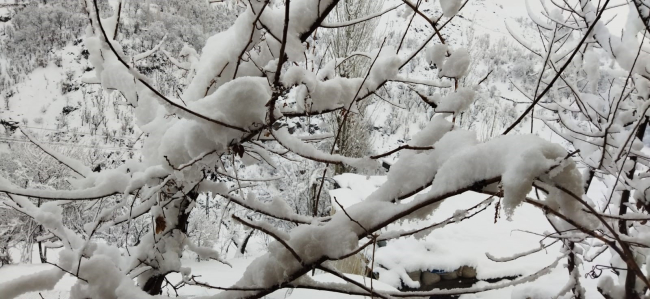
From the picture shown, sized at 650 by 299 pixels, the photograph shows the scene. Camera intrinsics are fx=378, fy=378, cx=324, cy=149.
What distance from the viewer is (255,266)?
732 millimetres

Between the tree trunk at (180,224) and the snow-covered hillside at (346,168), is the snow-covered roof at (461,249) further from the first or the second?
the tree trunk at (180,224)

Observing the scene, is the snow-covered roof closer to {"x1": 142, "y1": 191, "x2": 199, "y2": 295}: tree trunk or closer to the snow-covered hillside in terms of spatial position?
the snow-covered hillside

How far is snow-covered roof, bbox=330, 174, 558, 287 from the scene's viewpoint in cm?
402

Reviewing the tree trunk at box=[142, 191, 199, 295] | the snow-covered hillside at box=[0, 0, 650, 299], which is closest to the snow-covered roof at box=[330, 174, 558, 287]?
the snow-covered hillside at box=[0, 0, 650, 299]

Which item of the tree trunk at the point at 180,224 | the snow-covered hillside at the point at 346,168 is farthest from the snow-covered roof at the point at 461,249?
the tree trunk at the point at 180,224

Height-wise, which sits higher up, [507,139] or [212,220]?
[212,220]

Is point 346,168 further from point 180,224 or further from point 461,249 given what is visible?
point 461,249

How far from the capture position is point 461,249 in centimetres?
423

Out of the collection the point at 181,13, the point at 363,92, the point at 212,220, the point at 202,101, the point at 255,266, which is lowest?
the point at 255,266

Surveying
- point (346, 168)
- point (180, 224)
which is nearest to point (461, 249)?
point (346, 168)

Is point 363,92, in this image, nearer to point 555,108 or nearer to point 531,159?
point 531,159

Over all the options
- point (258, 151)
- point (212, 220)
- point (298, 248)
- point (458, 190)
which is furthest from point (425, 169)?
point (212, 220)

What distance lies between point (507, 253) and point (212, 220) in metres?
5.64

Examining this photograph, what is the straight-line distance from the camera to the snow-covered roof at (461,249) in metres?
4.02
